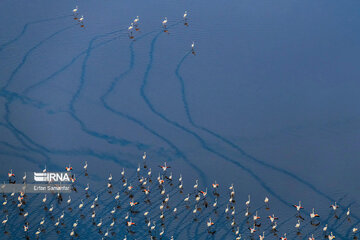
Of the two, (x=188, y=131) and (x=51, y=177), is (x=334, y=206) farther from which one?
(x=51, y=177)

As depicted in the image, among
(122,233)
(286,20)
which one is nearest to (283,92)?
(286,20)

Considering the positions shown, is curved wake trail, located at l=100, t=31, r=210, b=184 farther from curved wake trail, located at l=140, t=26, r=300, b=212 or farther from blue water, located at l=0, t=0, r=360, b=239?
curved wake trail, located at l=140, t=26, r=300, b=212

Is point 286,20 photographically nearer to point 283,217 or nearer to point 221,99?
point 221,99

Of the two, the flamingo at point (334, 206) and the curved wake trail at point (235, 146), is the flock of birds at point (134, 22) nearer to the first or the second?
the curved wake trail at point (235, 146)

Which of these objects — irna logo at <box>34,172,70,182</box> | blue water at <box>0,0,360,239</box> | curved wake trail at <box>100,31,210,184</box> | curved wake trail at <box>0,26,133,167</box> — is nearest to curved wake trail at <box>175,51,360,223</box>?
blue water at <box>0,0,360,239</box>

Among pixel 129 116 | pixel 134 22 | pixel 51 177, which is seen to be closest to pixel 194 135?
pixel 129 116
